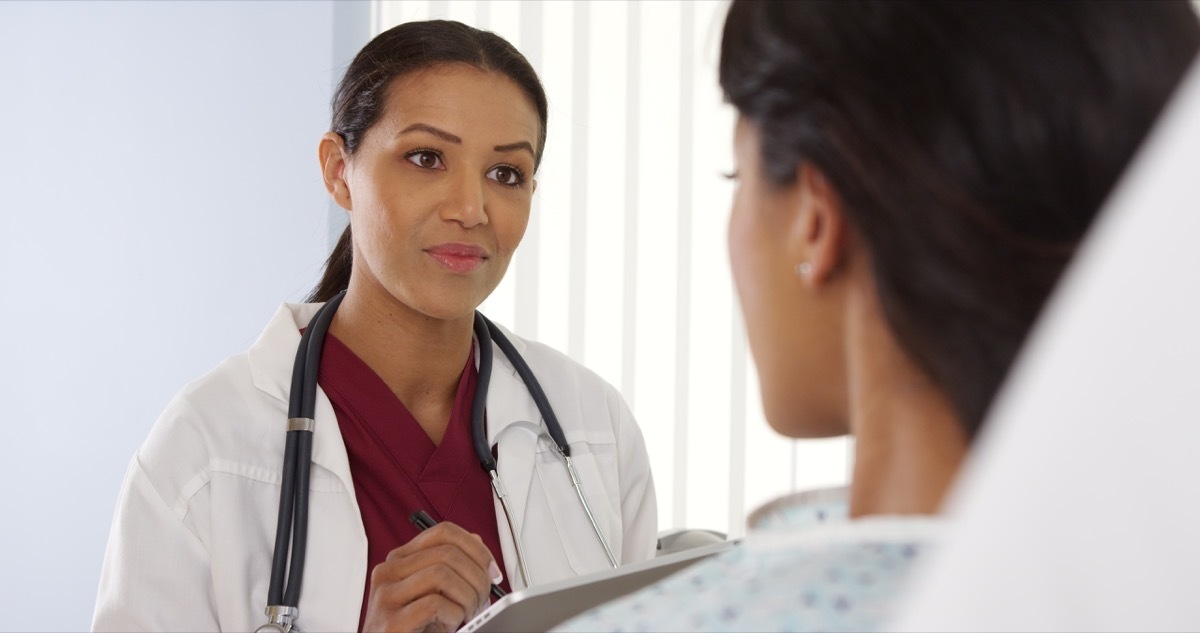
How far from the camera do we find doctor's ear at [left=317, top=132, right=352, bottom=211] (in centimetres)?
137

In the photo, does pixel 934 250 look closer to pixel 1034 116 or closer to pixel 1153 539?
pixel 1034 116

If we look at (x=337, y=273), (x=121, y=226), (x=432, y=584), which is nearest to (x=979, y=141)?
(x=432, y=584)

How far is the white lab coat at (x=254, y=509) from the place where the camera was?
1.11m

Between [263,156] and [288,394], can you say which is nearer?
[288,394]

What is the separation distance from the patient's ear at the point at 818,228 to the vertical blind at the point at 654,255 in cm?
168

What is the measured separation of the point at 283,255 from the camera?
243 cm

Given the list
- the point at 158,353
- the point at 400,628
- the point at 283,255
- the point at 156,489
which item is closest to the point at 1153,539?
the point at 400,628

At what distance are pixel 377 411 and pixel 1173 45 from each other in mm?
999

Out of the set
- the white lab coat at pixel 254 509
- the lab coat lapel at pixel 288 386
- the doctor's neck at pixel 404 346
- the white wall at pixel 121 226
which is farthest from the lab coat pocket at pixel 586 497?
the white wall at pixel 121 226

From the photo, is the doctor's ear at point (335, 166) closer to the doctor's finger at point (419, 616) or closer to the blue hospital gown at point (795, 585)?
the doctor's finger at point (419, 616)

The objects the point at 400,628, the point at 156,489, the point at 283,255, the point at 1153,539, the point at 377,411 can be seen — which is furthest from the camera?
the point at 283,255

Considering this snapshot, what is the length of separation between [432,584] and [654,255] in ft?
4.42

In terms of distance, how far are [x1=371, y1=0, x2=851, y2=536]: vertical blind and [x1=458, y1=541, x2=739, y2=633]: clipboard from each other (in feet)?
5.12

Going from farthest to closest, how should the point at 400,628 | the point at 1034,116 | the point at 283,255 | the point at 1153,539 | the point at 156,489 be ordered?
the point at 283,255 → the point at 156,489 → the point at 400,628 → the point at 1034,116 → the point at 1153,539
